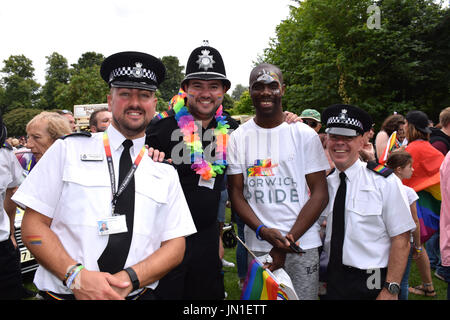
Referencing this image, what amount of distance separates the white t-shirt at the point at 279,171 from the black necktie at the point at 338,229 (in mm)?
204

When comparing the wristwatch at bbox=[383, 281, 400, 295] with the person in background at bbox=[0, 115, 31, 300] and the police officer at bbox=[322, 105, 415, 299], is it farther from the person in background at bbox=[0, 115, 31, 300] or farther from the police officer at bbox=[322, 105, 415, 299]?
the person in background at bbox=[0, 115, 31, 300]

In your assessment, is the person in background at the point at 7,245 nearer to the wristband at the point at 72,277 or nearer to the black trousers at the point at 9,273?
the black trousers at the point at 9,273

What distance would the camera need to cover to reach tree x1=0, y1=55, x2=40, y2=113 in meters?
51.5

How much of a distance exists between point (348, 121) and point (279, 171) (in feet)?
2.22

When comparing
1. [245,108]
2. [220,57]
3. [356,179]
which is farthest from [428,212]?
[245,108]

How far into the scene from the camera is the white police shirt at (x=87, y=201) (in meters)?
1.84

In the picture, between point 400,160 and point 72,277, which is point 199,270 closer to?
point 72,277

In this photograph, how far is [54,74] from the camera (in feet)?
188

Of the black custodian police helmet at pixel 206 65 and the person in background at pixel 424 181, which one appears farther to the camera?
the person in background at pixel 424 181

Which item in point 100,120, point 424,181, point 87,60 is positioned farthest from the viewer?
point 87,60

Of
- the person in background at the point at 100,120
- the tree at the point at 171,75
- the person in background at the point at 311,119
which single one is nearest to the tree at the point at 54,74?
the tree at the point at 171,75

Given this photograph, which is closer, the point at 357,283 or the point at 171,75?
the point at 357,283

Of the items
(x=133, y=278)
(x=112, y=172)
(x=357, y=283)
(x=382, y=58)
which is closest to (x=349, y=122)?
(x=357, y=283)
